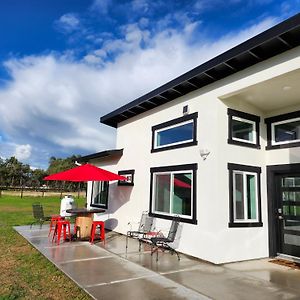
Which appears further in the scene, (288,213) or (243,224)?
(288,213)

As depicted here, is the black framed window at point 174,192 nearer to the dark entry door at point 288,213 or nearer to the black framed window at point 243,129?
the black framed window at point 243,129

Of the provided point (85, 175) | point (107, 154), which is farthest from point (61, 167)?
point (85, 175)

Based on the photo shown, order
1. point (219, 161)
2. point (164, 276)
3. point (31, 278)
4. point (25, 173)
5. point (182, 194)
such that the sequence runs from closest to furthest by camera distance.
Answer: point (31, 278), point (164, 276), point (219, 161), point (182, 194), point (25, 173)

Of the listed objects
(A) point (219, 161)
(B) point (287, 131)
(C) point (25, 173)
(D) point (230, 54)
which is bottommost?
(A) point (219, 161)

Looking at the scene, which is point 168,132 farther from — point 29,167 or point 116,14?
point 29,167

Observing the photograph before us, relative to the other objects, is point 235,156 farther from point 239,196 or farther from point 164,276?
point 164,276

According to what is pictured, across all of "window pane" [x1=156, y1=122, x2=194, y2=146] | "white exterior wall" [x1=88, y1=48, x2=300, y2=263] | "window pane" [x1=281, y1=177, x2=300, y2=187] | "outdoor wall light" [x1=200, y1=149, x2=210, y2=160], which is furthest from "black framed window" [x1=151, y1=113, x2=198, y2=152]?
"window pane" [x1=281, y1=177, x2=300, y2=187]

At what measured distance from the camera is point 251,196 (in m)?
7.43

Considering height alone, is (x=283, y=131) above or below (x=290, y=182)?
above

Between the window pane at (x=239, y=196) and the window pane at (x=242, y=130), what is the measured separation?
106cm

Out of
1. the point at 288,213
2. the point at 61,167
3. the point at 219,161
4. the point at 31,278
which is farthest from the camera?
the point at 61,167

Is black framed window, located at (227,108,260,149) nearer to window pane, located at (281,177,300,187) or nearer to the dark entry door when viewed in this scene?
window pane, located at (281,177,300,187)

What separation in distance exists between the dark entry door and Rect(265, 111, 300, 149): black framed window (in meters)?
0.84

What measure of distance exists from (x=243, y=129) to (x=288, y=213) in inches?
95.9
